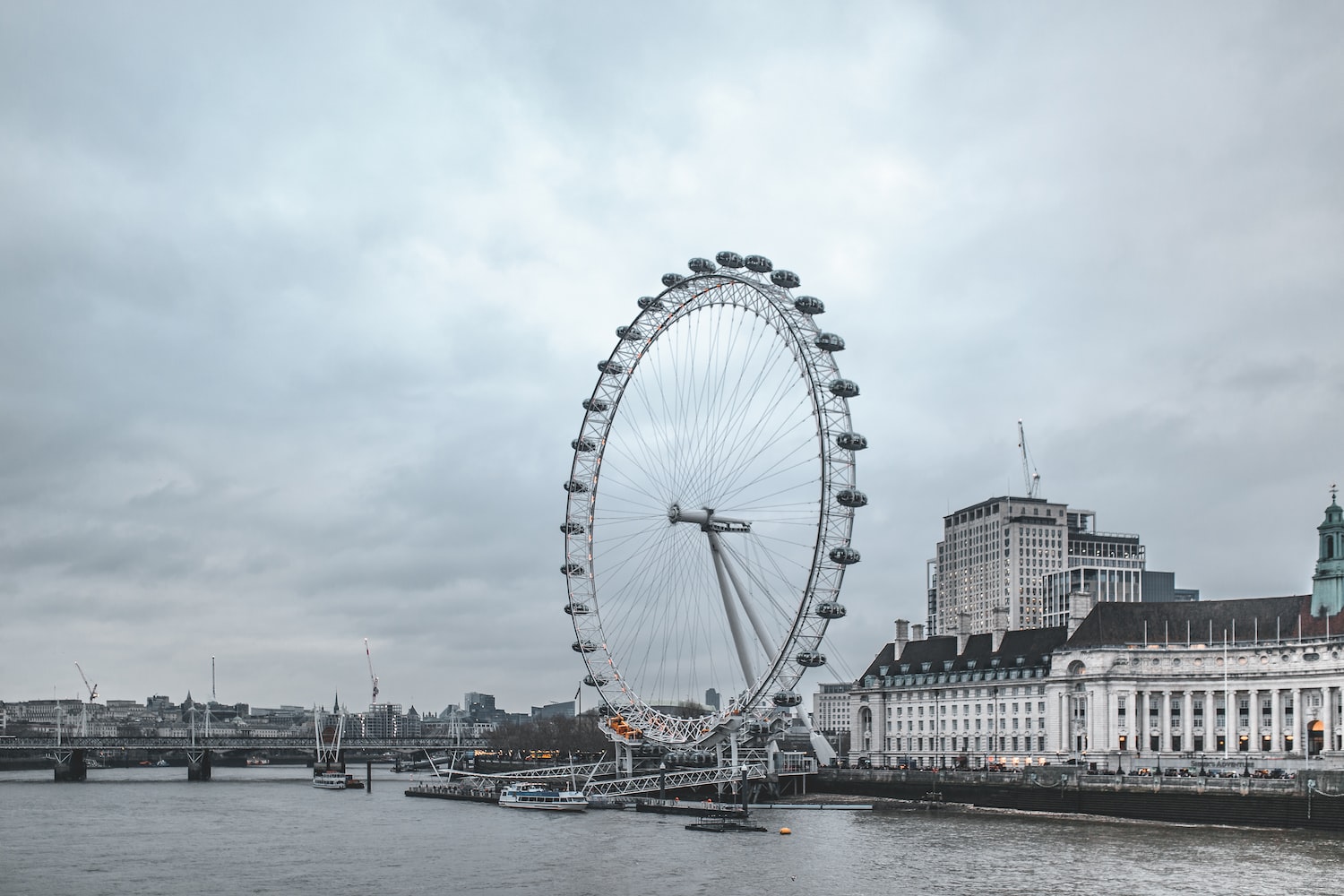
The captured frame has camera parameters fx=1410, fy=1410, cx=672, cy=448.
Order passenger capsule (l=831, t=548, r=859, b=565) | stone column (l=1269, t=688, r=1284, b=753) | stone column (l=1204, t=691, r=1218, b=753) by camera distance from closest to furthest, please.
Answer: passenger capsule (l=831, t=548, r=859, b=565) < stone column (l=1269, t=688, r=1284, b=753) < stone column (l=1204, t=691, r=1218, b=753)

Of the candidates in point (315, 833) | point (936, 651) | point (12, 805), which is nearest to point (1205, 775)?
point (936, 651)

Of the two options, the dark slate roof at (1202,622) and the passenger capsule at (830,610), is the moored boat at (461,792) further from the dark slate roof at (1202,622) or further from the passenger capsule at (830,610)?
the dark slate roof at (1202,622)

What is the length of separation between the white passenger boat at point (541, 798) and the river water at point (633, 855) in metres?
2.13

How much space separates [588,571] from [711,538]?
57.7 ft

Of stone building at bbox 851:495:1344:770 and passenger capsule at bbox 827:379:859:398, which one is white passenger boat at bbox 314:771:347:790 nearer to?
stone building at bbox 851:495:1344:770

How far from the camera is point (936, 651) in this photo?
139 meters

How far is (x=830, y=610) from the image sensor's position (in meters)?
96.4

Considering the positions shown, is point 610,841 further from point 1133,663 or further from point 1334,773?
point 1133,663

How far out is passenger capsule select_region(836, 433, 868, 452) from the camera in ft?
320

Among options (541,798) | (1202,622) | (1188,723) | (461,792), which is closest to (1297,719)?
(1188,723)

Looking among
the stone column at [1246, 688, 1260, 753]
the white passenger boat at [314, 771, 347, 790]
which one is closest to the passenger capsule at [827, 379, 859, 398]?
the stone column at [1246, 688, 1260, 753]

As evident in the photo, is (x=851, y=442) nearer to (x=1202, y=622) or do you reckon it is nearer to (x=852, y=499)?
(x=852, y=499)

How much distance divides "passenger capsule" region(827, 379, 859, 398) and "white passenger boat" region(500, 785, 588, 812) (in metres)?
36.5

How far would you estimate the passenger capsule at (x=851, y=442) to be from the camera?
320 feet
